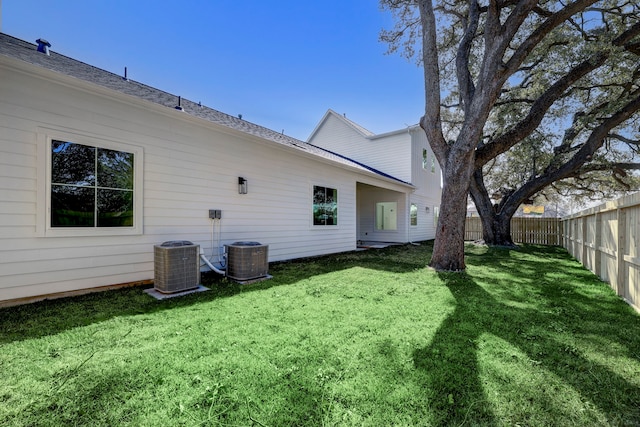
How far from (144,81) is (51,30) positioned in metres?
1.90

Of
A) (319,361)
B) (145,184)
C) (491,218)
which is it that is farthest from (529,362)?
(491,218)

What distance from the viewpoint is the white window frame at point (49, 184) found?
11.8 feet

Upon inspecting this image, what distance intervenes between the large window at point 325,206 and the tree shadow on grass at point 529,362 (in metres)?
5.09

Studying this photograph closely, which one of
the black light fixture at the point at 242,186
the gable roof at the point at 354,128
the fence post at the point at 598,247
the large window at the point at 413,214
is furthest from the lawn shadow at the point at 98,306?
the gable roof at the point at 354,128

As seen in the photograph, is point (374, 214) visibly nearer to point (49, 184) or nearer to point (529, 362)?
point (529, 362)

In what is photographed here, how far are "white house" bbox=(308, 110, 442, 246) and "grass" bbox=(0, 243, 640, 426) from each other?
29.6 ft

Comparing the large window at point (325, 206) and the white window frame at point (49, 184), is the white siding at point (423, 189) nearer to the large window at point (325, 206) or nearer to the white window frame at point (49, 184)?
the large window at point (325, 206)

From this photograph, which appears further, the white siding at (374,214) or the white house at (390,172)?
the white house at (390,172)

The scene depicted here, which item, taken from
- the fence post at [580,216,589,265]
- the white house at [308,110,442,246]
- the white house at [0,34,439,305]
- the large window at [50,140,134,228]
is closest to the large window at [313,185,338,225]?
the white house at [0,34,439,305]

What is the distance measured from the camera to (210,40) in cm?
843

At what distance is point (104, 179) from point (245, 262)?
99.2 inches

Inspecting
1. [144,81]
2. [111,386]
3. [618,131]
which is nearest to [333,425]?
[111,386]

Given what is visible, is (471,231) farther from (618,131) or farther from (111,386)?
(111,386)

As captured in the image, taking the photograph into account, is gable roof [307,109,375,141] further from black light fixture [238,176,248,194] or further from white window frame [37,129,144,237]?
white window frame [37,129,144,237]
